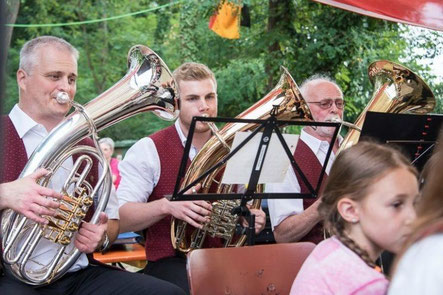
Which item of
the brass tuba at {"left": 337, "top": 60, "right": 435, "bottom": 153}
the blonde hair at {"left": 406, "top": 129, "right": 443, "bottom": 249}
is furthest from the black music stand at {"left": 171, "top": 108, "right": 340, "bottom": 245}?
the blonde hair at {"left": 406, "top": 129, "right": 443, "bottom": 249}

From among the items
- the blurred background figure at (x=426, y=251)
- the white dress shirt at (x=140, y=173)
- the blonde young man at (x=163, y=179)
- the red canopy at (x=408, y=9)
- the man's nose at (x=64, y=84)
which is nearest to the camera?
the blurred background figure at (x=426, y=251)

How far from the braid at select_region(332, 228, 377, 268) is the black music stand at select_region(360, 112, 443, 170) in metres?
1.00

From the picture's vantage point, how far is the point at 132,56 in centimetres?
266

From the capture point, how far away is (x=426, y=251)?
926 millimetres

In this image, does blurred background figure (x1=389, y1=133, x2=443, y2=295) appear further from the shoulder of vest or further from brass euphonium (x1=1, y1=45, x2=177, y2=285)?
the shoulder of vest

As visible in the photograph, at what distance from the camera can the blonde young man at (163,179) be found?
9.09 ft

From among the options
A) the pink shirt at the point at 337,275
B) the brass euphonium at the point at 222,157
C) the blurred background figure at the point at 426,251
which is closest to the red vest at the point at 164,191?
the brass euphonium at the point at 222,157

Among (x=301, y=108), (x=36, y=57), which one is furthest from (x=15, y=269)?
(x=301, y=108)

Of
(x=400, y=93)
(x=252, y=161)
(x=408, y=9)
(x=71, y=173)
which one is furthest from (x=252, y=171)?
(x=408, y=9)

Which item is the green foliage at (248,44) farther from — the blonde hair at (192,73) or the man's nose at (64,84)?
the blonde hair at (192,73)

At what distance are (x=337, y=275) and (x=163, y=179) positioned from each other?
1.64 m

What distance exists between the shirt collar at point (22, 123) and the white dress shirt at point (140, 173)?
0.53m

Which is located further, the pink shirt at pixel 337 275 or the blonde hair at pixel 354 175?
the blonde hair at pixel 354 175

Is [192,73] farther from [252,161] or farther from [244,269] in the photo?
[244,269]
